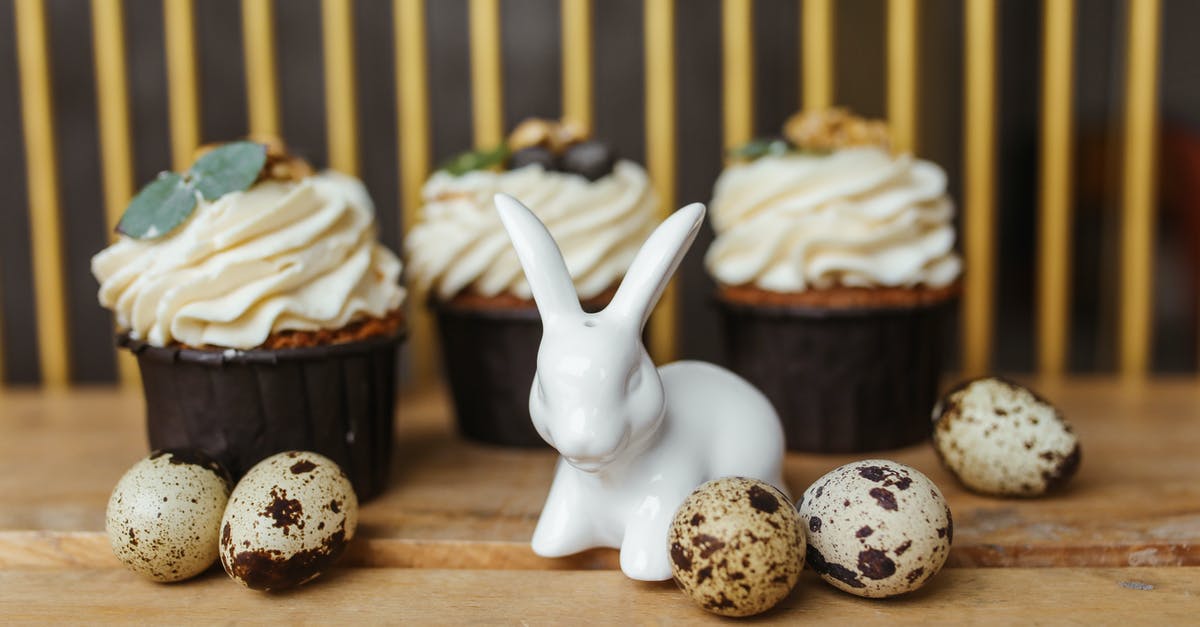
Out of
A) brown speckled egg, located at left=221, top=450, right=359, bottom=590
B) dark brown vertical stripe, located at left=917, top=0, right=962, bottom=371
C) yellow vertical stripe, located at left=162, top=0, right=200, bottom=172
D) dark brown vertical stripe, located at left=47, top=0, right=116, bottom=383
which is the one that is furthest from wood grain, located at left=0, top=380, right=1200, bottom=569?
dark brown vertical stripe, located at left=917, top=0, right=962, bottom=371

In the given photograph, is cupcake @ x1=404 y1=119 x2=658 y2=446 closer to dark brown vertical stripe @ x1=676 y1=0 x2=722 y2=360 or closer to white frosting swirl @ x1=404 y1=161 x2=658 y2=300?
white frosting swirl @ x1=404 y1=161 x2=658 y2=300

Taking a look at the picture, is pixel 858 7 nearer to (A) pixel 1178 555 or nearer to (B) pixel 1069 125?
(B) pixel 1069 125

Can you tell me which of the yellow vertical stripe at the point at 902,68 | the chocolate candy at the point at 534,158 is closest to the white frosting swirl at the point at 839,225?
the chocolate candy at the point at 534,158

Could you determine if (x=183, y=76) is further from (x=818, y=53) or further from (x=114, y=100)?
(x=818, y=53)

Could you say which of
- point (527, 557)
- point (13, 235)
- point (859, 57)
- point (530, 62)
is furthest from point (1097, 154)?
point (13, 235)

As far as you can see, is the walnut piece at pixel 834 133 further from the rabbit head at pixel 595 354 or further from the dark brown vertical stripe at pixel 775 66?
the dark brown vertical stripe at pixel 775 66

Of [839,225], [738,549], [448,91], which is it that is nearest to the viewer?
[738,549]
